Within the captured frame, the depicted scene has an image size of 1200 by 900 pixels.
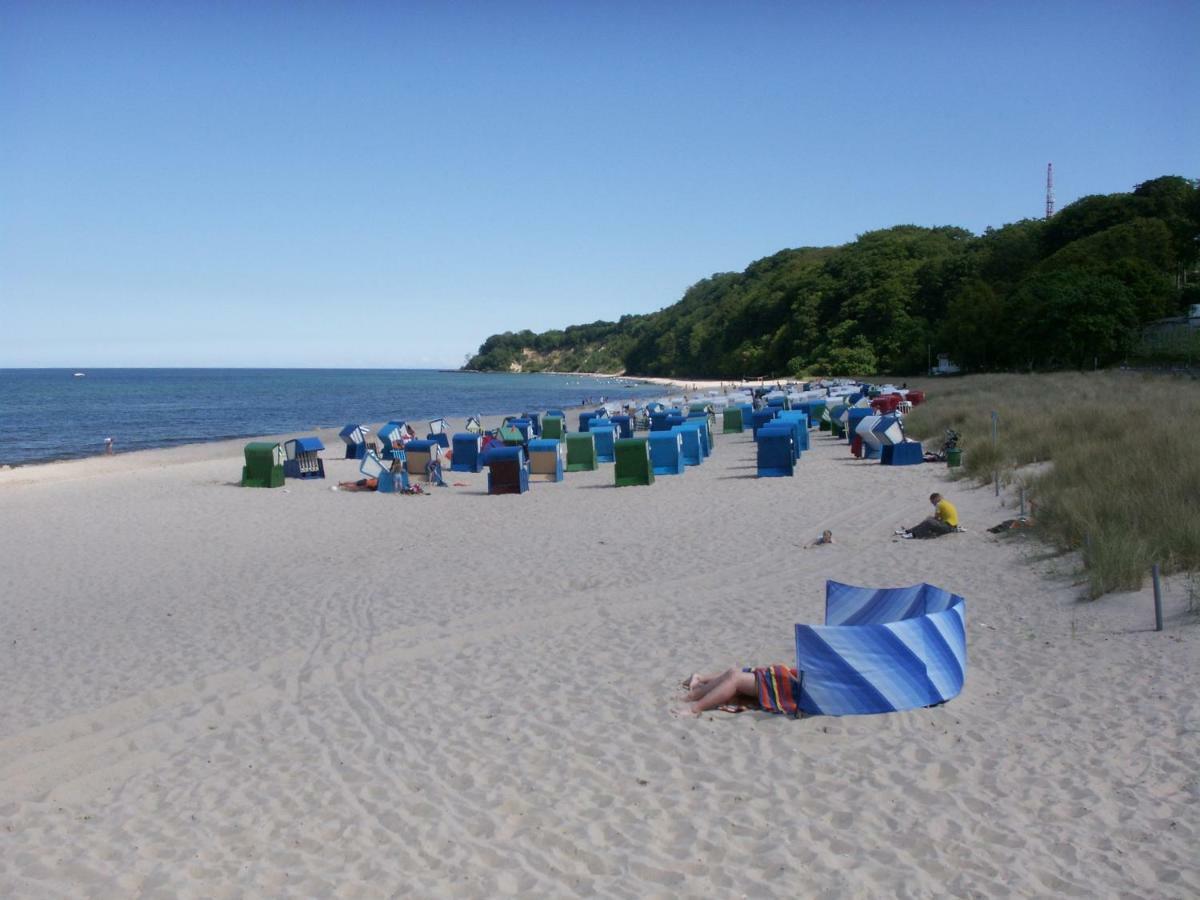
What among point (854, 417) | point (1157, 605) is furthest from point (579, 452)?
point (1157, 605)

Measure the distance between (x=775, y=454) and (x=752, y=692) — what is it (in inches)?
522

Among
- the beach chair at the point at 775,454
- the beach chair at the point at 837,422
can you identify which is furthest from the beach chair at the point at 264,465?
the beach chair at the point at 837,422

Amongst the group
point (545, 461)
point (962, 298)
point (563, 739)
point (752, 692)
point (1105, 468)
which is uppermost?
point (962, 298)

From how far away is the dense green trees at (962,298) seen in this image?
155 ft

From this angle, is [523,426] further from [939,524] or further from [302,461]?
[939,524]

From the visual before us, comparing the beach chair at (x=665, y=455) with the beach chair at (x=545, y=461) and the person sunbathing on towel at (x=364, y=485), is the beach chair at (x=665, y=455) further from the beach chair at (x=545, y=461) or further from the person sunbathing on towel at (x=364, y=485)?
the person sunbathing on towel at (x=364, y=485)

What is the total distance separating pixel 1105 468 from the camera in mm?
12383

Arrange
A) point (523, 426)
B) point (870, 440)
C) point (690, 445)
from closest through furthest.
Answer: point (870, 440)
point (690, 445)
point (523, 426)

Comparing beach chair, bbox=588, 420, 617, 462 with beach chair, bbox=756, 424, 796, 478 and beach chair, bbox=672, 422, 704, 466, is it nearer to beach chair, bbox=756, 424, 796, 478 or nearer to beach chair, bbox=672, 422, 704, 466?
beach chair, bbox=672, 422, 704, 466

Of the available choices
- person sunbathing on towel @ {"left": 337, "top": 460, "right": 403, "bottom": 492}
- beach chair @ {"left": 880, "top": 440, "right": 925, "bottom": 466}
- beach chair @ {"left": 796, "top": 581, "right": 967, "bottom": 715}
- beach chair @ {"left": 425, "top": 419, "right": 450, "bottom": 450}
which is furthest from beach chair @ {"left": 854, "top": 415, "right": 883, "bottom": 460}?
beach chair @ {"left": 796, "top": 581, "right": 967, "bottom": 715}

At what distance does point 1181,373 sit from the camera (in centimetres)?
3544

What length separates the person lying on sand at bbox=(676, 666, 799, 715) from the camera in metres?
6.21

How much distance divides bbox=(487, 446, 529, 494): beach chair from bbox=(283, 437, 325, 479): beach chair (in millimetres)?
4937

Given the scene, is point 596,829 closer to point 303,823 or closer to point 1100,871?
point 303,823
